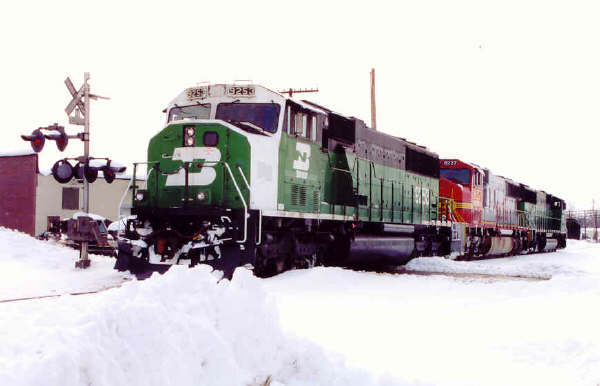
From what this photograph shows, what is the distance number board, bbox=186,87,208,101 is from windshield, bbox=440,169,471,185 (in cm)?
1300

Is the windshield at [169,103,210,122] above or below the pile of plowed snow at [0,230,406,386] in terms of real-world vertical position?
above

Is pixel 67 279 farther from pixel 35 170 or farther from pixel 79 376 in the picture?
pixel 35 170

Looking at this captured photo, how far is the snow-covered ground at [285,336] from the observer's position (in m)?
3.63

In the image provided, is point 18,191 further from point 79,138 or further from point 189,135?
point 189,135

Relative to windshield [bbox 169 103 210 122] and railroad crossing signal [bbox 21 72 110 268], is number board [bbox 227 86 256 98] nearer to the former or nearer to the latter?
windshield [bbox 169 103 210 122]

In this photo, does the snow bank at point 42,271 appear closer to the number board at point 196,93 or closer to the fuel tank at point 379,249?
the number board at point 196,93

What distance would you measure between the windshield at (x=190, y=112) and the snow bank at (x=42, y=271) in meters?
3.23

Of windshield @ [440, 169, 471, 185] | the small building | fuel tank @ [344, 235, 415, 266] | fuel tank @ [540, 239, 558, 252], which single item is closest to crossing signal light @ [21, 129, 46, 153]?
fuel tank @ [344, 235, 415, 266]

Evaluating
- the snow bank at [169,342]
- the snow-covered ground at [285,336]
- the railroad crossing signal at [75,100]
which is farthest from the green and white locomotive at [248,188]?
the snow bank at [169,342]

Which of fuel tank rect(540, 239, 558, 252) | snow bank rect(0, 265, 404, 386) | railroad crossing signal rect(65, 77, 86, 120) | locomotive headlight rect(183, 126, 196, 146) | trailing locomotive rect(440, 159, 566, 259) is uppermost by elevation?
railroad crossing signal rect(65, 77, 86, 120)

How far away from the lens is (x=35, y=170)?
35750 millimetres

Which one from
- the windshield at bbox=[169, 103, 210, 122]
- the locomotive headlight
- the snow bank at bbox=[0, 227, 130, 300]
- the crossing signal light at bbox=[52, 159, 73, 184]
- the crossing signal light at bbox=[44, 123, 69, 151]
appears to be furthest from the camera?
the crossing signal light at bbox=[52, 159, 73, 184]

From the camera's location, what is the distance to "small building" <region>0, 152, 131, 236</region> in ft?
117

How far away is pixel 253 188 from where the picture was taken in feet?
34.2
